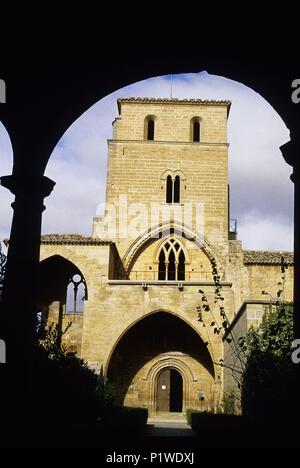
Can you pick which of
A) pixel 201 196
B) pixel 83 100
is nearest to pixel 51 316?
pixel 201 196

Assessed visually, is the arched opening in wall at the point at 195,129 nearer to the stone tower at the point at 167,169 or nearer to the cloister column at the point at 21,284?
the stone tower at the point at 167,169

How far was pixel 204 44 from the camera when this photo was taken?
20.5 feet

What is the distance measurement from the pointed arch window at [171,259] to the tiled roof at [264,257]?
3200 mm

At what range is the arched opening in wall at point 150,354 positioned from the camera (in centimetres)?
2330

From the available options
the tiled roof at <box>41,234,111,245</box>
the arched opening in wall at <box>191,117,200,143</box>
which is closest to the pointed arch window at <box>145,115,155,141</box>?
the arched opening in wall at <box>191,117,200,143</box>

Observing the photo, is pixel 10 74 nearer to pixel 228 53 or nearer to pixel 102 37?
pixel 102 37

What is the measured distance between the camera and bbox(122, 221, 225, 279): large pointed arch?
1035 inches

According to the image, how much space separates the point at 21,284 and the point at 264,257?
19.8 metres

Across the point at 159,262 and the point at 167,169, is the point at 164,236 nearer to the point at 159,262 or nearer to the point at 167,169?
the point at 159,262

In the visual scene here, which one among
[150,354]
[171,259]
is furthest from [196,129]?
[150,354]

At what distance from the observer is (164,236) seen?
27109mm

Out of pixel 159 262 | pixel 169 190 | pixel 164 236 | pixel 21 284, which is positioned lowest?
pixel 21 284

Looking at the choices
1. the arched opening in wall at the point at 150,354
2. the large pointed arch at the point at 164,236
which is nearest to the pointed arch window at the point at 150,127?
the large pointed arch at the point at 164,236

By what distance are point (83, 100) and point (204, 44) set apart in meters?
1.55
